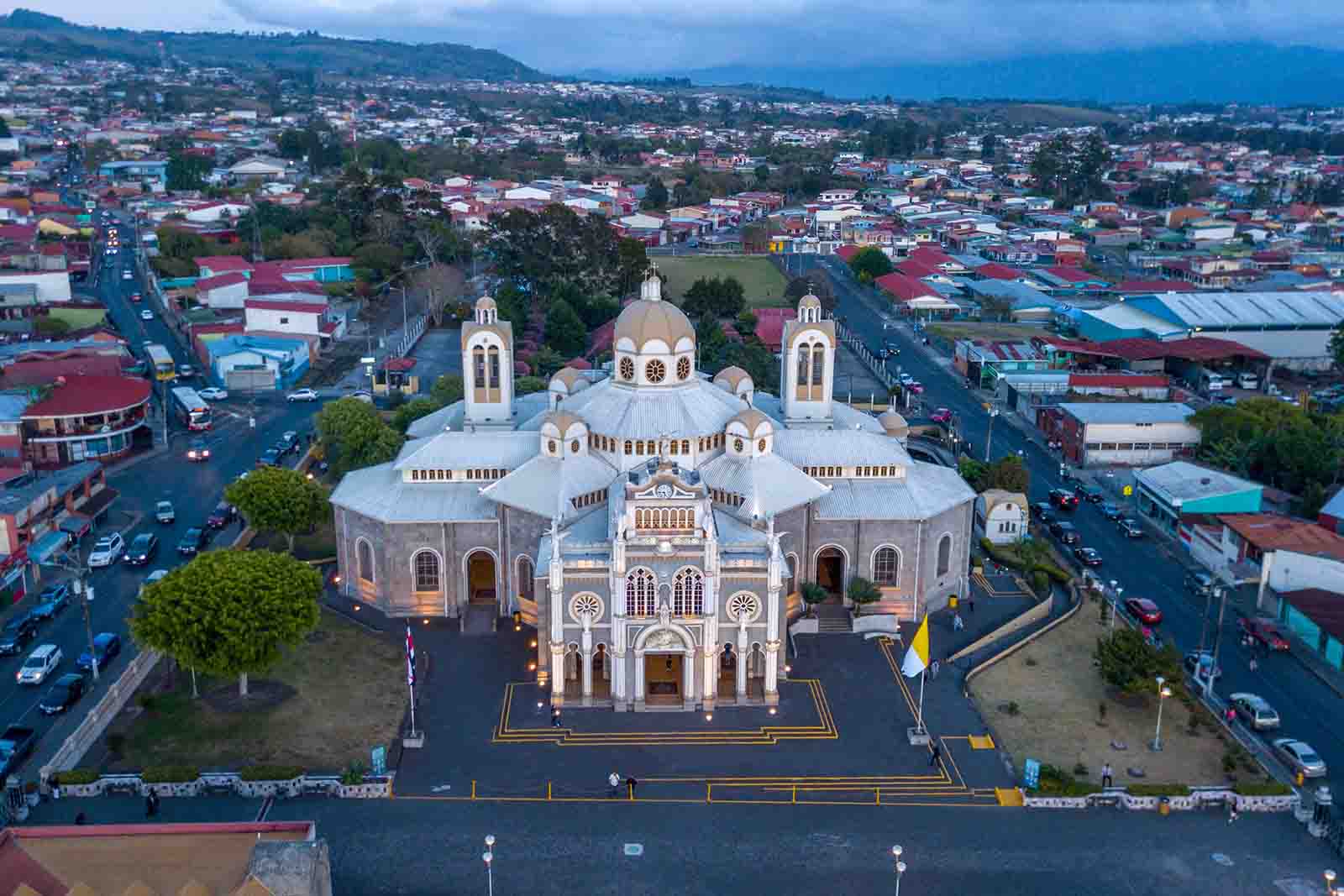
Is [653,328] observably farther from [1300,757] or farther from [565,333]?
[565,333]

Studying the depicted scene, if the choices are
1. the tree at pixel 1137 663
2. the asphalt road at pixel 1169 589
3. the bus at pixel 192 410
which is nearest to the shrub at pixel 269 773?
the tree at pixel 1137 663

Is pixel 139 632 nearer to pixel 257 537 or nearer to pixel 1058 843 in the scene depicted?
pixel 257 537

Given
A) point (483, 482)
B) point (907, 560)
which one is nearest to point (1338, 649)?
point (907, 560)

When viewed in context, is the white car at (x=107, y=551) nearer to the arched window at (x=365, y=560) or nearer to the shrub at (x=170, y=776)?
the arched window at (x=365, y=560)

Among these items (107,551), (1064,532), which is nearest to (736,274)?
(1064,532)

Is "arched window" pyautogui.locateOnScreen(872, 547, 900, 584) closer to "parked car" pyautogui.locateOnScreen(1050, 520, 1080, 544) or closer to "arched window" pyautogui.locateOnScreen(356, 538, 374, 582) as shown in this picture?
"parked car" pyautogui.locateOnScreen(1050, 520, 1080, 544)

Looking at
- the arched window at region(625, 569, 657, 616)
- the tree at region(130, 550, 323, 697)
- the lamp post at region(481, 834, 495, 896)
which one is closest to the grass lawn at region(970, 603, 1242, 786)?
the arched window at region(625, 569, 657, 616)
